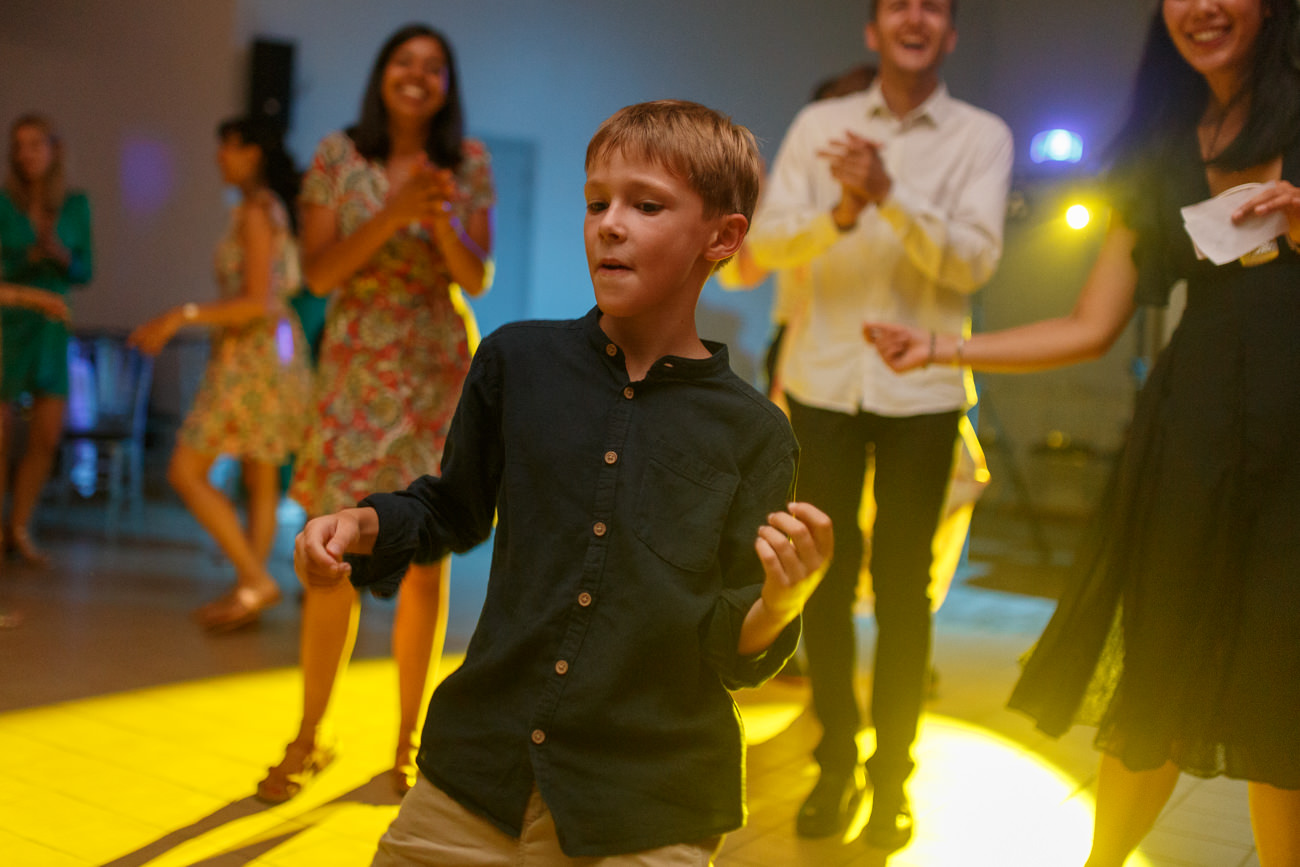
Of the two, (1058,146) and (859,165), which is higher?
(1058,146)

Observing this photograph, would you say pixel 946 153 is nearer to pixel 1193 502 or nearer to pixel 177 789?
pixel 1193 502

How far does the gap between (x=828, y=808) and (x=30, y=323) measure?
14.4 ft

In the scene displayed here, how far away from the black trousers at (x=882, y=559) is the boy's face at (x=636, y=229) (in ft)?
4.13

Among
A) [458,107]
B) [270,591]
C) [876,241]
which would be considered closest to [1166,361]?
[876,241]

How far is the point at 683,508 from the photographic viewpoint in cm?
132

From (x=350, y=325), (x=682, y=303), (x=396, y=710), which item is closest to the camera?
(x=682, y=303)

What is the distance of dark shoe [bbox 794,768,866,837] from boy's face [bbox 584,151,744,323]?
5.11 ft

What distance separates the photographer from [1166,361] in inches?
74.5

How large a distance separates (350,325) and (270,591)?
183 cm

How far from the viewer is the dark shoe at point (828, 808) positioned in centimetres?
252

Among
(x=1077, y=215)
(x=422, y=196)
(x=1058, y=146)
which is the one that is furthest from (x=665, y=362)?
(x=1058, y=146)

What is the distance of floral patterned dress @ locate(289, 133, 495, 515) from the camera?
2756 mm

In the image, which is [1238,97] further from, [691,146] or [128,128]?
[128,128]

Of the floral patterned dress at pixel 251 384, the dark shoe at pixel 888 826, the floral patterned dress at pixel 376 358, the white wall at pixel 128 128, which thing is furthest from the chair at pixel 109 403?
the dark shoe at pixel 888 826
